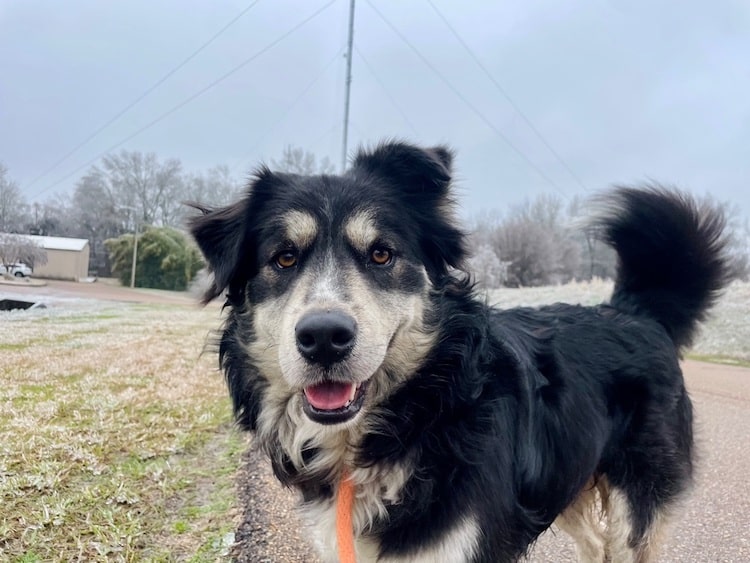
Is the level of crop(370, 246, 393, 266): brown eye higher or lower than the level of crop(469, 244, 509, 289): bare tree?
lower

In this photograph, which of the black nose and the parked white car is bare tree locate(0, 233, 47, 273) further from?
the black nose

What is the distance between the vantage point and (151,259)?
43.4 meters

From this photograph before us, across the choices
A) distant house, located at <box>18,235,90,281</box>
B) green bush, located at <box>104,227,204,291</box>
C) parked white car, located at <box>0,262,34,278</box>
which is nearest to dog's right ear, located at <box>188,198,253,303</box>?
parked white car, located at <box>0,262,34,278</box>

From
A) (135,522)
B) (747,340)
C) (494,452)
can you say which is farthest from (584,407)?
(747,340)

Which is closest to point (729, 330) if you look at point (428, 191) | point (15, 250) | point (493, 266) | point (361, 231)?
point (428, 191)

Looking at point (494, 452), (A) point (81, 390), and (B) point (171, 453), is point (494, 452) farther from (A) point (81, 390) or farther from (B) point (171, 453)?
(A) point (81, 390)

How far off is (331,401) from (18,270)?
24646 mm

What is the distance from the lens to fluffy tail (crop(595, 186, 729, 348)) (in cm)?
Answer: 389

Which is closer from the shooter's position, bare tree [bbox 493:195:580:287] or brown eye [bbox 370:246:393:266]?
brown eye [bbox 370:246:393:266]

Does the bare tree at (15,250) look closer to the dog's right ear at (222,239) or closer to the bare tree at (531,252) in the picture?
the dog's right ear at (222,239)

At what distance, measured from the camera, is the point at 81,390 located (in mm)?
6230

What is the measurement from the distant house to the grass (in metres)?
25.5

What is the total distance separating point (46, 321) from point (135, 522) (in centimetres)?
1117

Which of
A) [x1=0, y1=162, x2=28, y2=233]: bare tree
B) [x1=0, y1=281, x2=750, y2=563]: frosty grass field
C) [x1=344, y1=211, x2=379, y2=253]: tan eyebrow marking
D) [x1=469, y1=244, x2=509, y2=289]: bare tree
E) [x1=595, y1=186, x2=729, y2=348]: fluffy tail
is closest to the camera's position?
[x1=344, y1=211, x2=379, y2=253]: tan eyebrow marking
